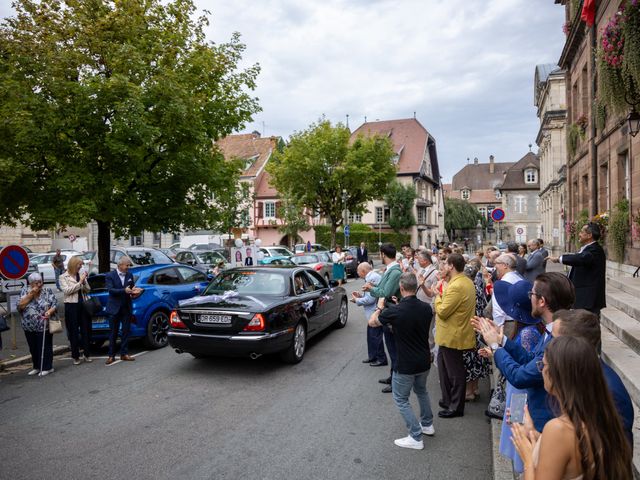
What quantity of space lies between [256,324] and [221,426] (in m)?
1.95

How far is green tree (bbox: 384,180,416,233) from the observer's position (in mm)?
50781

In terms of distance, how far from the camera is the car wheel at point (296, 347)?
7.38m

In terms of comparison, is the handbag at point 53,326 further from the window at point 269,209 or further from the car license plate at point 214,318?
the window at point 269,209

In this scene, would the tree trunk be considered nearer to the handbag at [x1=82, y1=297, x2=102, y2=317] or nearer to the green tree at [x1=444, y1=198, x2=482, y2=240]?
the handbag at [x1=82, y1=297, x2=102, y2=317]

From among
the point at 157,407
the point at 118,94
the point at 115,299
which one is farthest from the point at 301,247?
the point at 157,407

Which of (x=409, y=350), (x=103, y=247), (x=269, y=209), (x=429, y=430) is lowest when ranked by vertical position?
(x=429, y=430)

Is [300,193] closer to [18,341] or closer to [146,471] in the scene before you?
[18,341]

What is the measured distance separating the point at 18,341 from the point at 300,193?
2865cm

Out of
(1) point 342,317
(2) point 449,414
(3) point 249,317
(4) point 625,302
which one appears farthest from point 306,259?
(2) point 449,414

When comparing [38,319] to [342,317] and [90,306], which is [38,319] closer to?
[90,306]

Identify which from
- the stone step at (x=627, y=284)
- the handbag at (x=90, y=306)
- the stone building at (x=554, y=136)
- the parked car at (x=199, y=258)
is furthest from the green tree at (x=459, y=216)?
the handbag at (x=90, y=306)

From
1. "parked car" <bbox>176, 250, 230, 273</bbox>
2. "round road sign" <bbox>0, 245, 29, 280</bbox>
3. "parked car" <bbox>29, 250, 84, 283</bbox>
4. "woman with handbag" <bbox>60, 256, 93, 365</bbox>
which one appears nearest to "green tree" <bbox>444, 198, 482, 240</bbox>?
"parked car" <bbox>176, 250, 230, 273</bbox>

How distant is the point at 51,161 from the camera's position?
36.6 feet

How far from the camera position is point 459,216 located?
251ft
